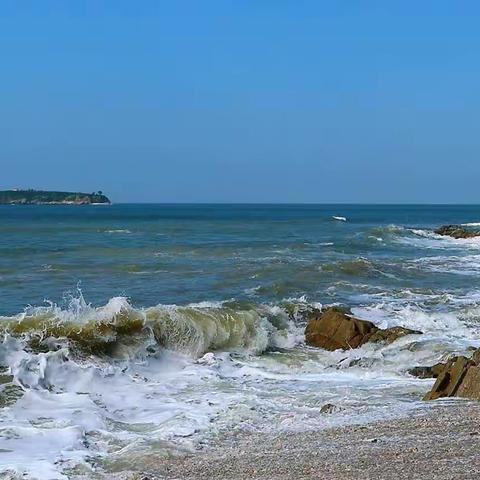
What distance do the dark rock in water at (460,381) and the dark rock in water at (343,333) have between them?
4353mm

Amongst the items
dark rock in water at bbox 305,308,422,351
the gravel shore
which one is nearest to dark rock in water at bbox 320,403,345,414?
the gravel shore

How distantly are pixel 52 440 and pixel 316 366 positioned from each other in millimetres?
6237

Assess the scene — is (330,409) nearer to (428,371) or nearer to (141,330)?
(428,371)

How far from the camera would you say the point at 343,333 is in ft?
51.7

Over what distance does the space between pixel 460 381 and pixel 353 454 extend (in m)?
3.45

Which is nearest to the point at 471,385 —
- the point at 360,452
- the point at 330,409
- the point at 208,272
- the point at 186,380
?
the point at 330,409

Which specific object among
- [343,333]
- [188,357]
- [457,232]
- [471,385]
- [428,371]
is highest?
[457,232]

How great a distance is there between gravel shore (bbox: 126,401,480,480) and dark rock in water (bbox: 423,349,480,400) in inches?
34.4

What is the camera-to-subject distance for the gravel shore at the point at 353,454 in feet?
23.5

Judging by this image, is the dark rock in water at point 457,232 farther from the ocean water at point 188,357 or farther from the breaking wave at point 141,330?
the breaking wave at point 141,330

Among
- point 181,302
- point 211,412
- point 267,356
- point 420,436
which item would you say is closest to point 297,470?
point 420,436

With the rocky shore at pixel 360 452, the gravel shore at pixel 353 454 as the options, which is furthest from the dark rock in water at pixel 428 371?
the gravel shore at pixel 353 454

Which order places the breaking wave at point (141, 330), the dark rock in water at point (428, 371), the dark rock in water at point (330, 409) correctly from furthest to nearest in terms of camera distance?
the breaking wave at point (141, 330), the dark rock in water at point (428, 371), the dark rock in water at point (330, 409)

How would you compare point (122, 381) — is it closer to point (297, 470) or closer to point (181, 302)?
point (297, 470)
